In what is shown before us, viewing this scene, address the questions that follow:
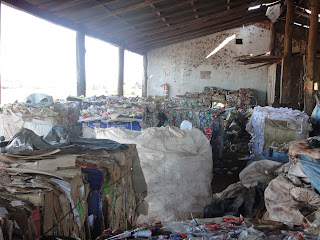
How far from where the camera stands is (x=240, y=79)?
14.8m

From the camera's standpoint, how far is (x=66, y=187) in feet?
4.98

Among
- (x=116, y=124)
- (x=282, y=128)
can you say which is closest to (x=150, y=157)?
(x=116, y=124)

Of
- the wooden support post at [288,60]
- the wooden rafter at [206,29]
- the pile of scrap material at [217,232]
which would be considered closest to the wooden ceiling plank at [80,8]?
the wooden support post at [288,60]

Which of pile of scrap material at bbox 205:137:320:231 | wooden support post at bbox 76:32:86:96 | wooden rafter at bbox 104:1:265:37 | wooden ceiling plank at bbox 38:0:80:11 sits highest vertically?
wooden rafter at bbox 104:1:265:37

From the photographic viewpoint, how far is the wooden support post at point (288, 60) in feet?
30.6

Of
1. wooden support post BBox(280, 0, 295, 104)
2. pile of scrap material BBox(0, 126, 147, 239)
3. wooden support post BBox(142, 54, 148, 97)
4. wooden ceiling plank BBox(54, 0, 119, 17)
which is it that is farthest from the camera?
wooden support post BBox(142, 54, 148, 97)

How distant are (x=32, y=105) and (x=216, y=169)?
363 centimetres

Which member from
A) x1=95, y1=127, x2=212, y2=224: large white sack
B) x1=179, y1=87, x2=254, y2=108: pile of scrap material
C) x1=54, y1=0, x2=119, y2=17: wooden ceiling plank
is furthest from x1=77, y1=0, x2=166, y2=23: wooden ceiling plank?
x1=179, y1=87, x2=254, y2=108: pile of scrap material

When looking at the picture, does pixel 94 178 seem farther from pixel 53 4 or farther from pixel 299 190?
pixel 53 4

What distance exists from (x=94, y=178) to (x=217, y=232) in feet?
2.80

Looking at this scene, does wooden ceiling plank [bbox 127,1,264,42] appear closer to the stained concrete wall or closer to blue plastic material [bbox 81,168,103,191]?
the stained concrete wall

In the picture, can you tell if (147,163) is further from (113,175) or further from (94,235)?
(94,235)

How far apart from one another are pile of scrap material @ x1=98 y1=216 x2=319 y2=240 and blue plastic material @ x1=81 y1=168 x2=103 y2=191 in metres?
0.31

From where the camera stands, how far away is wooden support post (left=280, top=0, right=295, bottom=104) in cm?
931
